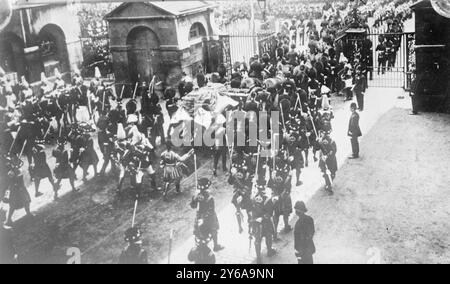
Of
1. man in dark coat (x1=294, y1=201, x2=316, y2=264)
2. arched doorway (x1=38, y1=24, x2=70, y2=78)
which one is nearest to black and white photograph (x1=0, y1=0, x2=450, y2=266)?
man in dark coat (x1=294, y1=201, x2=316, y2=264)

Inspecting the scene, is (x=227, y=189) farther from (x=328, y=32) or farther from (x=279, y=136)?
(x=328, y=32)

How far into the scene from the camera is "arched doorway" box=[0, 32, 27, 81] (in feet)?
63.9

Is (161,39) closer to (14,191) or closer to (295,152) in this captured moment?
(295,152)

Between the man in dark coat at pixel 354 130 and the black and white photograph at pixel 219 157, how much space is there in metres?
0.05

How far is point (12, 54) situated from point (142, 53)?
204 inches

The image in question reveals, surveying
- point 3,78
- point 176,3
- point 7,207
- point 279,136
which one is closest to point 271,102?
point 279,136

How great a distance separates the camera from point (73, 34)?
73.0ft

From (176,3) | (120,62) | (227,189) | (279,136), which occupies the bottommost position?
(227,189)

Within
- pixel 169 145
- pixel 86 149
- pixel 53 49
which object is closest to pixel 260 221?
pixel 169 145

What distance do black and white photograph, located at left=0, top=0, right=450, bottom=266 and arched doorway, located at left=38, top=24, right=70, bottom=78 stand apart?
6.8 inches

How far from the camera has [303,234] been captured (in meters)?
7.98

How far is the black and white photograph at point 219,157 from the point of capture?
919 centimetres
